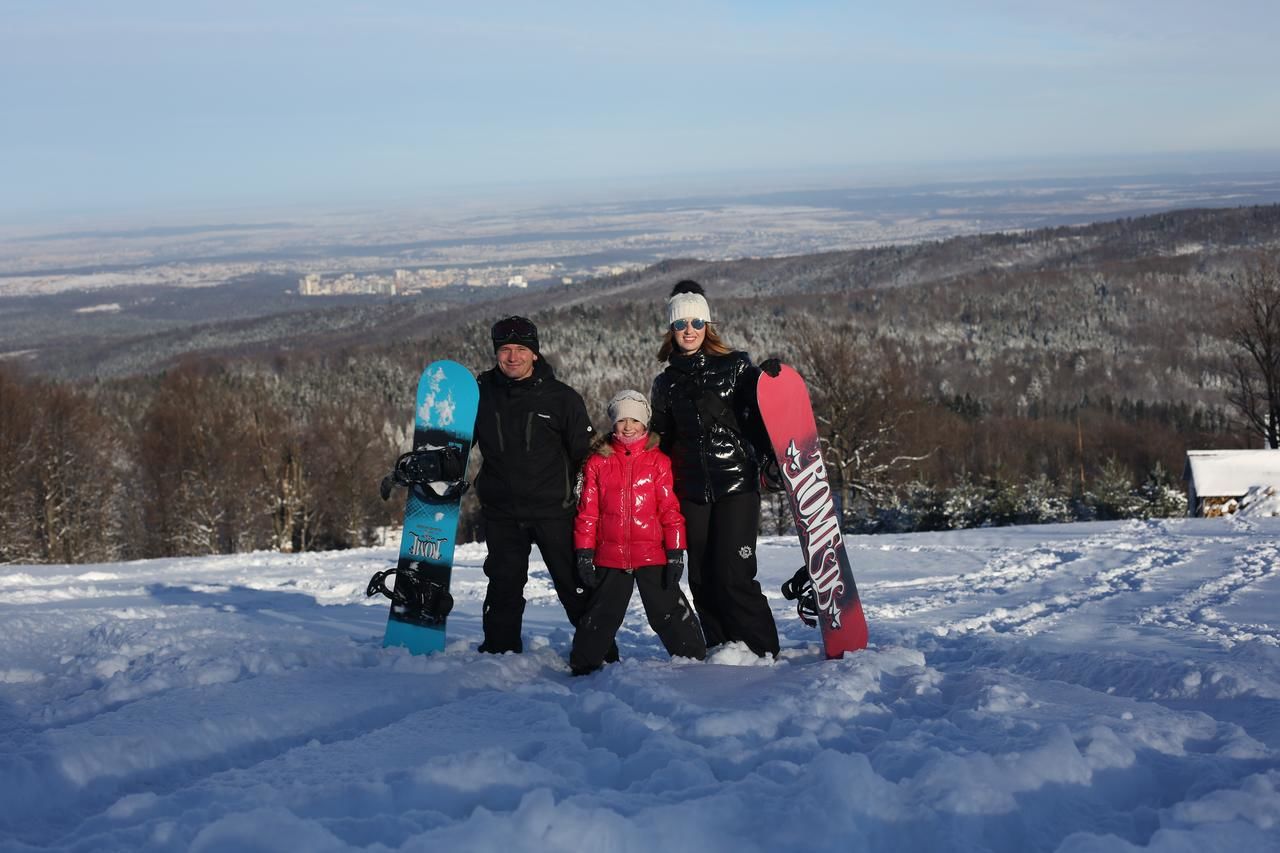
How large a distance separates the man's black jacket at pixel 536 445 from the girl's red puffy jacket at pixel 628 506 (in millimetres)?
178

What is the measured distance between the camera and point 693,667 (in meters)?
4.95

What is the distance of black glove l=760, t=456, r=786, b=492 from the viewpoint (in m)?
5.34

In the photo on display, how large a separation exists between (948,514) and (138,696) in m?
23.4

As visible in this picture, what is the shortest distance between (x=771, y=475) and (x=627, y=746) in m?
2.10

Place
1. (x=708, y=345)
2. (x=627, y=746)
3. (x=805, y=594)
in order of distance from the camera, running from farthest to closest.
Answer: (x=805, y=594) → (x=708, y=345) → (x=627, y=746)

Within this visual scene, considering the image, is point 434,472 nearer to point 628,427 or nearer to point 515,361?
point 515,361

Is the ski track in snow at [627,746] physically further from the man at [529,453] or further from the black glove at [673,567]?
the man at [529,453]

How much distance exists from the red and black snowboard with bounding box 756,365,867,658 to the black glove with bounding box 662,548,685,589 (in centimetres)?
67

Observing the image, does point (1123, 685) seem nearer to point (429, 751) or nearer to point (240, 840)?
point (429, 751)

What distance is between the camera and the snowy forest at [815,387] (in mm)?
29656

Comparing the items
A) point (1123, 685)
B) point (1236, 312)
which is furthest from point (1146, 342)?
point (1123, 685)

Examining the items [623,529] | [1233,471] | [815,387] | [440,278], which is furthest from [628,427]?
[440,278]

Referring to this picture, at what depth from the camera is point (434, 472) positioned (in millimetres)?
5547

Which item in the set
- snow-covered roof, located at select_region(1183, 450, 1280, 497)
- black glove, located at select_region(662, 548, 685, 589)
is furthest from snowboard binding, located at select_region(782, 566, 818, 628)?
snow-covered roof, located at select_region(1183, 450, 1280, 497)
